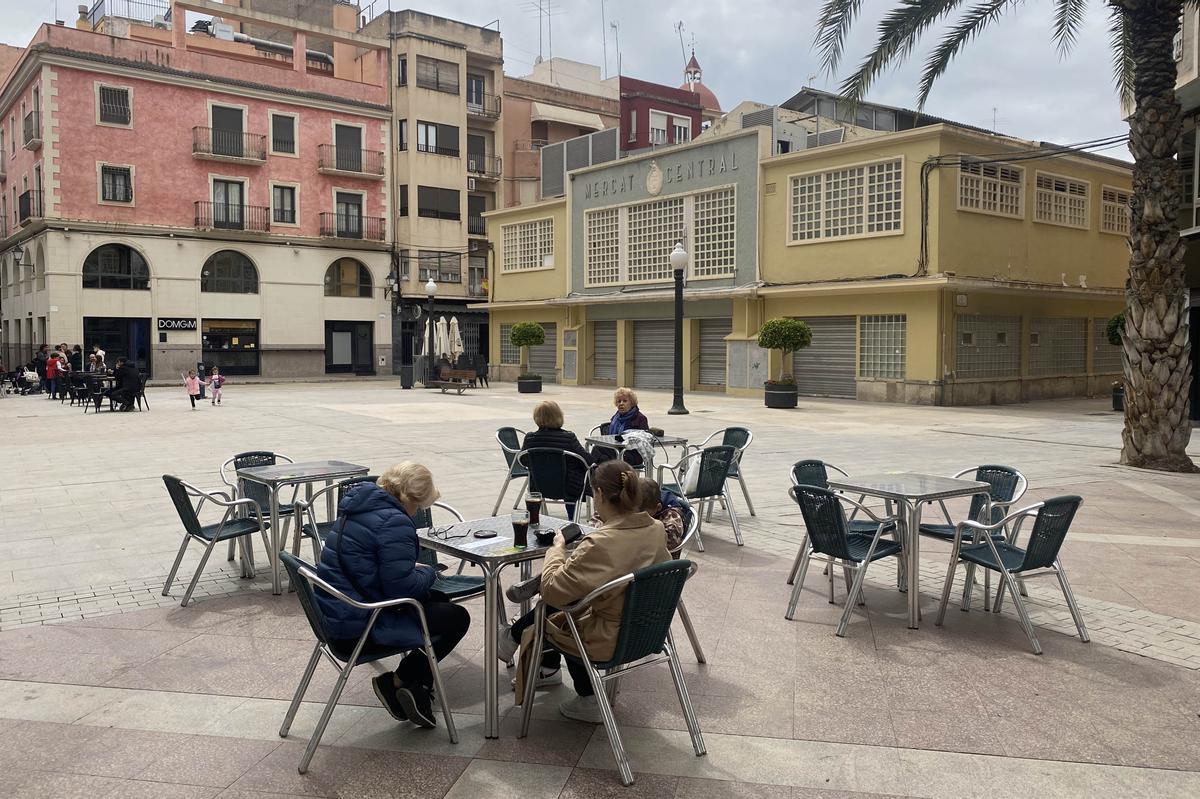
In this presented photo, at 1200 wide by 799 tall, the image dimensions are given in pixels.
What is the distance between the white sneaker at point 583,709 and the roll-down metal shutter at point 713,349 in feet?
84.8

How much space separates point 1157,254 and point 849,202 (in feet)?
48.7

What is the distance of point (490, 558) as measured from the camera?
13.8 feet

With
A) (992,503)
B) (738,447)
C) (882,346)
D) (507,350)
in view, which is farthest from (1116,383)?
(507,350)

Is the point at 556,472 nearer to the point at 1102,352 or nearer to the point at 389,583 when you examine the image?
the point at 389,583

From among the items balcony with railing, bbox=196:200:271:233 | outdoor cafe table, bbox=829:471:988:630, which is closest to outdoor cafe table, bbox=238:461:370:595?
outdoor cafe table, bbox=829:471:988:630

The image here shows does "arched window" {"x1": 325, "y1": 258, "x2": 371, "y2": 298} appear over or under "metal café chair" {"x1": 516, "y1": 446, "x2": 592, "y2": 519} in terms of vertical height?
over

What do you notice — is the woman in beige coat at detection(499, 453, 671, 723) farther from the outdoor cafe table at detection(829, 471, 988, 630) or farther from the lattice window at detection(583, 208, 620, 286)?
the lattice window at detection(583, 208, 620, 286)

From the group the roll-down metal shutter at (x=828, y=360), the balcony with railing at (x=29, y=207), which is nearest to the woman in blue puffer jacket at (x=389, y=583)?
the roll-down metal shutter at (x=828, y=360)

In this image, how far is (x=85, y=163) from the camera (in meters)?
34.7

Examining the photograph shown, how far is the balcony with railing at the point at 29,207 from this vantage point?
114 feet

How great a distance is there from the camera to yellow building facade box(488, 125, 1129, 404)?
79.8 feet

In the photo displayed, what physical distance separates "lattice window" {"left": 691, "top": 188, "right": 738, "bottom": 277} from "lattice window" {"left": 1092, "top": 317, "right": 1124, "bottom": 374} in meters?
11.4

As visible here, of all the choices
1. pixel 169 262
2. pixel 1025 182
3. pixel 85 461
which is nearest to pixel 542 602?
pixel 85 461

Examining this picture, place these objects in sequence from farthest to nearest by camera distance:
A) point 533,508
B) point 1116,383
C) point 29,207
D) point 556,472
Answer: point 29,207
point 1116,383
point 556,472
point 533,508
